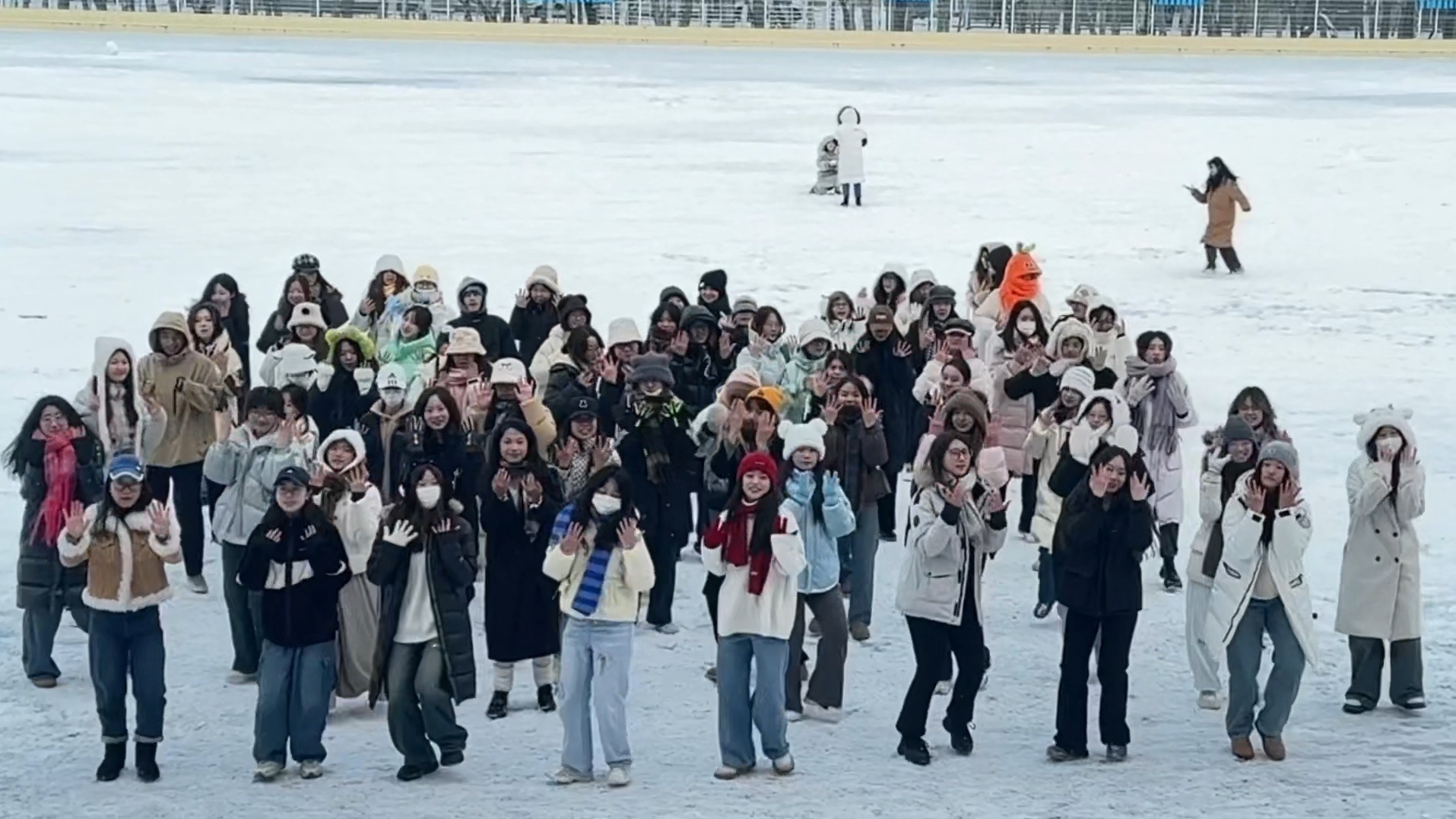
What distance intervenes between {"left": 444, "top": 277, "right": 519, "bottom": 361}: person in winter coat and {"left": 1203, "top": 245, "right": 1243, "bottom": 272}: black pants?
31.7 ft

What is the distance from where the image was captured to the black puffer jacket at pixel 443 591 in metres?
7.11

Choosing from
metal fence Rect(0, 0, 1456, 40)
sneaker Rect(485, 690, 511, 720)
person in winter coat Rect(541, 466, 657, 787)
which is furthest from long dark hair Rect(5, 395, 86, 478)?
metal fence Rect(0, 0, 1456, 40)

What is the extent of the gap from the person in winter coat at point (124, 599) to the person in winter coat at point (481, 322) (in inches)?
155

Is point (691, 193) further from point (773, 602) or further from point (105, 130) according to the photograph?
point (773, 602)

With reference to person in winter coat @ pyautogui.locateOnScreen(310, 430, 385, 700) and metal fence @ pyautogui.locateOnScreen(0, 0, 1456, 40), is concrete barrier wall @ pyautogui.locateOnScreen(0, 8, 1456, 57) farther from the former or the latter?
person in winter coat @ pyautogui.locateOnScreen(310, 430, 385, 700)

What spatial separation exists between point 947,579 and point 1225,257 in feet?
40.5

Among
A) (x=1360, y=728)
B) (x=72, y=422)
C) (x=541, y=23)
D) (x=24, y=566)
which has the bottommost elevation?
(x=1360, y=728)

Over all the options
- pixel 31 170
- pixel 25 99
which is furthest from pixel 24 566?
pixel 25 99

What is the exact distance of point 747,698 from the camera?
7.23 meters

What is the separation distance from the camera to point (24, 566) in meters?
7.98

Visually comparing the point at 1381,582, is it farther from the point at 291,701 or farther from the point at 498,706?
the point at 291,701

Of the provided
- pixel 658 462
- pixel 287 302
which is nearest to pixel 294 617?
pixel 658 462

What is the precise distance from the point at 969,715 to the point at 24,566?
3.67m

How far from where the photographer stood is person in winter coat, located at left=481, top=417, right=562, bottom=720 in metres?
7.65
